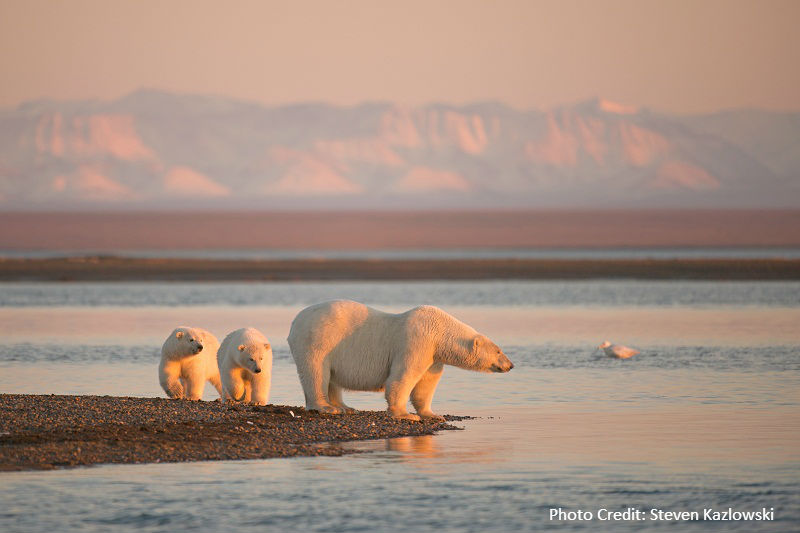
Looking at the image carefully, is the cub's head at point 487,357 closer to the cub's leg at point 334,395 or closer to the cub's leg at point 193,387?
the cub's leg at point 334,395

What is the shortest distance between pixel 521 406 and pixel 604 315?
69.2 feet

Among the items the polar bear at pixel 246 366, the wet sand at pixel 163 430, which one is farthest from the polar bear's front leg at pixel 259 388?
the wet sand at pixel 163 430

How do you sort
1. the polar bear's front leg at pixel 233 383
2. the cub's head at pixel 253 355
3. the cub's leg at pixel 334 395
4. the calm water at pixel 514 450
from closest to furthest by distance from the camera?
1. the calm water at pixel 514 450
2. the cub's leg at pixel 334 395
3. the cub's head at pixel 253 355
4. the polar bear's front leg at pixel 233 383

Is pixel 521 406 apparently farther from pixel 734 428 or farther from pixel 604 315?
pixel 604 315

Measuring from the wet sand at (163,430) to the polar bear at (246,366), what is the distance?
69 centimetres

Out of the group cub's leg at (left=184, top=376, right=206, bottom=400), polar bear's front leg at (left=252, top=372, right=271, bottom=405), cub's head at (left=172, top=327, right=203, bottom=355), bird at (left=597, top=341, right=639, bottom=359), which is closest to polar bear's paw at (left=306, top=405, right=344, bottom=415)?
polar bear's front leg at (left=252, top=372, right=271, bottom=405)

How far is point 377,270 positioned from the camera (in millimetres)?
70312

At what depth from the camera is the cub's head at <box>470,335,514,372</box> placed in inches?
683

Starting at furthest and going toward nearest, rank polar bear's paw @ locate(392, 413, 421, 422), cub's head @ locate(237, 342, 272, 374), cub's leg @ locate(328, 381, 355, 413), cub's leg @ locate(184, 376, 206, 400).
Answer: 1. cub's leg @ locate(184, 376, 206, 400)
2. cub's head @ locate(237, 342, 272, 374)
3. cub's leg @ locate(328, 381, 355, 413)
4. polar bear's paw @ locate(392, 413, 421, 422)

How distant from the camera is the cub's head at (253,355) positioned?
17.6 meters

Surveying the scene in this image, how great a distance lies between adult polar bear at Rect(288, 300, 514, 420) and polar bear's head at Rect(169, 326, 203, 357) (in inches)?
77.5

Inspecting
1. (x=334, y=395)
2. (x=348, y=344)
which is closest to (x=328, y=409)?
(x=334, y=395)

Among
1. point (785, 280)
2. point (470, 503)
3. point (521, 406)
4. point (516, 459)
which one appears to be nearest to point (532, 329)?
point (521, 406)

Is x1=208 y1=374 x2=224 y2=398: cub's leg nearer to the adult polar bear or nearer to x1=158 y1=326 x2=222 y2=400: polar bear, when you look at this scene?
x1=158 y1=326 x2=222 y2=400: polar bear
